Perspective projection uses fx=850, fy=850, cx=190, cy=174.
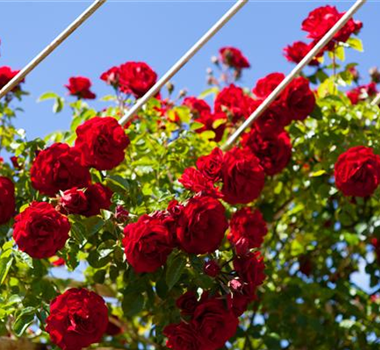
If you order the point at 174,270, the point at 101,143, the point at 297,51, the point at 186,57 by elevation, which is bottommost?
the point at 174,270

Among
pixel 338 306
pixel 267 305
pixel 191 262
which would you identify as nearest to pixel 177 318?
pixel 191 262

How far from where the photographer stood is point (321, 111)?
262cm

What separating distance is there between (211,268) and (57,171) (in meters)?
0.44

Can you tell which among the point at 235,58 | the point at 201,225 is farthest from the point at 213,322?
the point at 235,58

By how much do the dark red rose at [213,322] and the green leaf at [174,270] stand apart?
0.08 m

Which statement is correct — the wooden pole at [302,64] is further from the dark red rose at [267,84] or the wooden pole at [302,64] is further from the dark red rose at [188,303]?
the dark red rose at [188,303]

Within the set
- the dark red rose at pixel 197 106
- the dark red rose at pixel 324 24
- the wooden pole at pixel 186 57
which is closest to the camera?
the wooden pole at pixel 186 57

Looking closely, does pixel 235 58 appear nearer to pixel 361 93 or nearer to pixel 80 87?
pixel 361 93

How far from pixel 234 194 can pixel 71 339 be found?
0.54 meters

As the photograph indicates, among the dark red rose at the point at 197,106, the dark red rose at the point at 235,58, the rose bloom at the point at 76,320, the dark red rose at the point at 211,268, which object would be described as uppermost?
the dark red rose at the point at 235,58

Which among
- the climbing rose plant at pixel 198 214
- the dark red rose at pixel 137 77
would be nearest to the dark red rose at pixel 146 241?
the climbing rose plant at pixel 198 214

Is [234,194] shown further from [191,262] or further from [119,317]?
[119,317]

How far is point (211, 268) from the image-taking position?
5.83 ft

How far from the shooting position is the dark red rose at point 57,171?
76.6 inches
